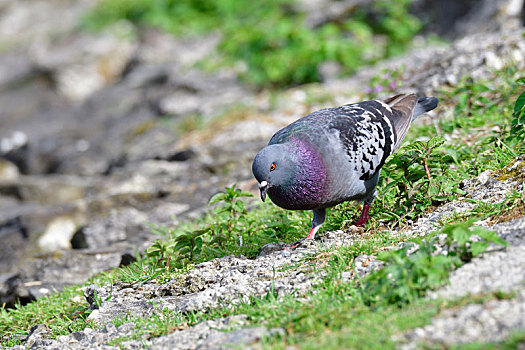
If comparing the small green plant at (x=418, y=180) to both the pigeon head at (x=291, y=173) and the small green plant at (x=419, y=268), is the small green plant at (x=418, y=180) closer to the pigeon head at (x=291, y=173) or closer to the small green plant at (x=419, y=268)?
the pigeon head at (x=291, y=173)

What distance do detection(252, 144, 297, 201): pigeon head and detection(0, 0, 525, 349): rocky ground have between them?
1.76 feet

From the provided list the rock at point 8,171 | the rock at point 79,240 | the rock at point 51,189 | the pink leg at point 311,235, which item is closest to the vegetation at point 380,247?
the pink leg at point 311,235

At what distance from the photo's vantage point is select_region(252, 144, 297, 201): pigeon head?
3719 mm

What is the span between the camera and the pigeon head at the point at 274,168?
12.2 feet

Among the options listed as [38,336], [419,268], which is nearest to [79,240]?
[38,336]

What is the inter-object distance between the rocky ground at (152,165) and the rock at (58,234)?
0.06 feet

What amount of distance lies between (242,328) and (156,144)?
6.44 meters

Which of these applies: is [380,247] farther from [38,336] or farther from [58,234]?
[58,234]

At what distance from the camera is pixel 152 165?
26.6 ft

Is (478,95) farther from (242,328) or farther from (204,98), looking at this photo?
(204,98)

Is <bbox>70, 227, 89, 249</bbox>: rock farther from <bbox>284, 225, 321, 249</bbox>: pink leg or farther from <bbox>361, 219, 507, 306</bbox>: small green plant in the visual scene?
<bbox>361, 219, 507, 306</bbox>: small green plant

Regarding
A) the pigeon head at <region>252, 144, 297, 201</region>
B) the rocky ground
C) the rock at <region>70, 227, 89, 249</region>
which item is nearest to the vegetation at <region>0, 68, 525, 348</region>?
the rocky ground

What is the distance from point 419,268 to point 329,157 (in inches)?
46.2

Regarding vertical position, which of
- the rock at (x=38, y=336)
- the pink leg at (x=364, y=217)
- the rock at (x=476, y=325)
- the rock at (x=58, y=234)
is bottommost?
the rock at (x=38, y=336)
